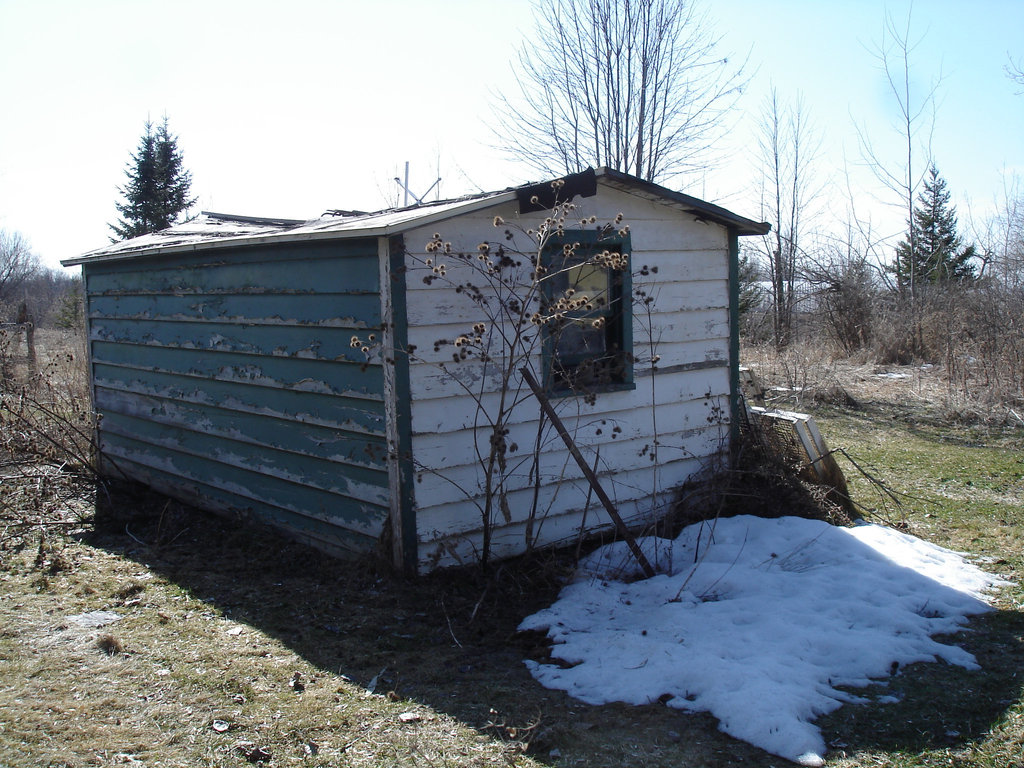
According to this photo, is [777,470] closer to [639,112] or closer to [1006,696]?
[1006,696]

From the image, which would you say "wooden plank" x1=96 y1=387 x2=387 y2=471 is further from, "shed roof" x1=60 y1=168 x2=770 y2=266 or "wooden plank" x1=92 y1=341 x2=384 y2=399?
"shed roof" x1=60 y1=168 x2=770 y2=266

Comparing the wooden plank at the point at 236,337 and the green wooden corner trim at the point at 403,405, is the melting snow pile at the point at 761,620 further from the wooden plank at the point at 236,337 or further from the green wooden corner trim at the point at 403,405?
the wooden plank at the point at 236,337

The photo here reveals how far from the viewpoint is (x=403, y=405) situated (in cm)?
493

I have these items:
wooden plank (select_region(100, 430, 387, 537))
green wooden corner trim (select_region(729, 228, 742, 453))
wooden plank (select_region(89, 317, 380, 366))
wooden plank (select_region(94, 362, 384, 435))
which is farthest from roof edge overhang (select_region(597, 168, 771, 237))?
wooden plank (select_region(100, 430, 387, 537))

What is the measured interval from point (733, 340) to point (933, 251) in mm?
18606

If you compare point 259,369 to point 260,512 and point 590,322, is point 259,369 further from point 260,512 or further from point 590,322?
point 590,322

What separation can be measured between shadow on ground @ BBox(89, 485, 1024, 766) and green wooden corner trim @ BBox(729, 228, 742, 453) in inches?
80.3

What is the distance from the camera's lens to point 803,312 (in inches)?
788

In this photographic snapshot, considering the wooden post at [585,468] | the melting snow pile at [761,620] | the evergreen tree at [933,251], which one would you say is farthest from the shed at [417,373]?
the evergreen tree at [933,251]

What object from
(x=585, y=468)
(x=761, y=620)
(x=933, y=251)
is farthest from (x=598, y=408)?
(x=933, y=251)

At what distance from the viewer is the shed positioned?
197 inches

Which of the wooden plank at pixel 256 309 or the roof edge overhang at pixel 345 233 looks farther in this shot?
the wooden plank at pixel 256 309

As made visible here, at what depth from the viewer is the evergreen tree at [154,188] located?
24500 millimetres

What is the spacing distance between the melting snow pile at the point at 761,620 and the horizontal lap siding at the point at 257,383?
1.61 m
